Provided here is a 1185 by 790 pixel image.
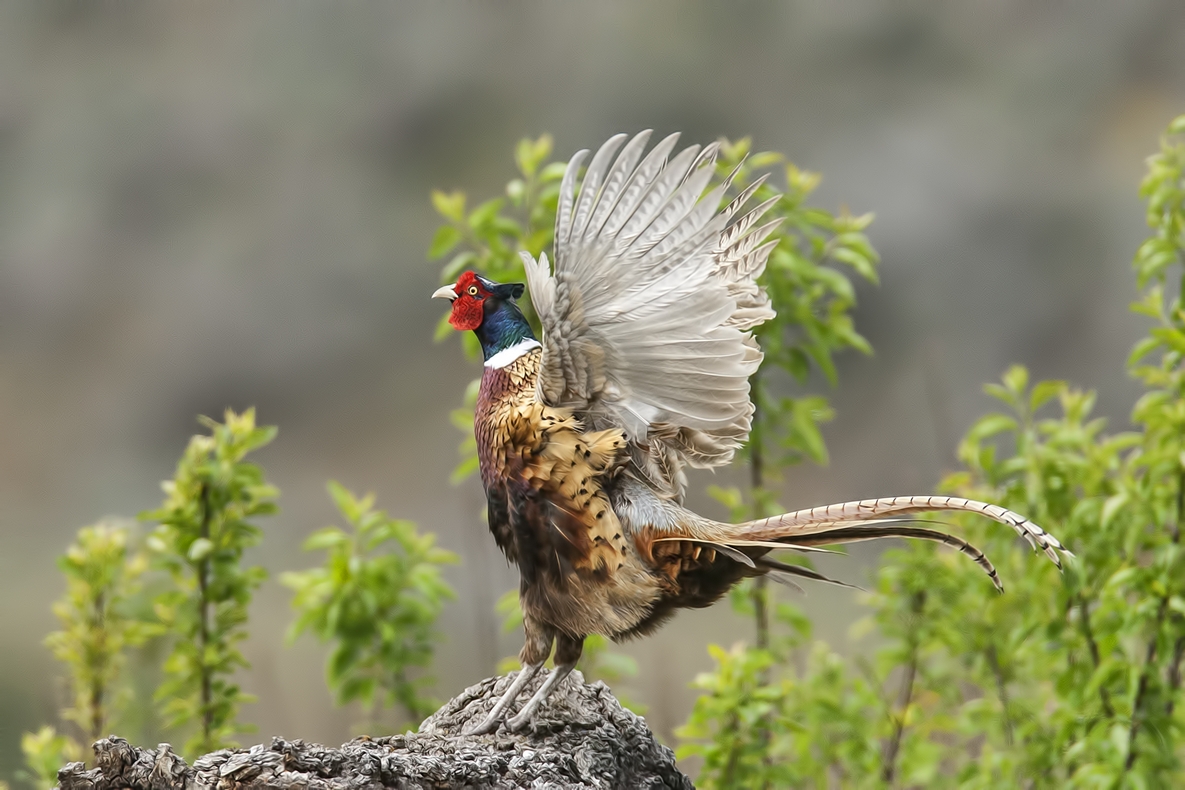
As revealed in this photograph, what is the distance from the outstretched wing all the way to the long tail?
217 millimetres

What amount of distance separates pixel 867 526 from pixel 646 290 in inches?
22.1

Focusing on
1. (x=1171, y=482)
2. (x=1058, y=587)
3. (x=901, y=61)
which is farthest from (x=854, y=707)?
(x=901, y=61)

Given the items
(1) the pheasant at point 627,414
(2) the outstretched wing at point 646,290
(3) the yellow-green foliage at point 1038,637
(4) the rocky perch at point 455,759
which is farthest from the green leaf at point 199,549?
(3) the yellow-green foliage at point 1038,637

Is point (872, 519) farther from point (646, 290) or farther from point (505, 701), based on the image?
point (505, 701)

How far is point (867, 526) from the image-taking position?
1.93 m

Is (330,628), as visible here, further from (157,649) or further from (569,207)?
(569,207)

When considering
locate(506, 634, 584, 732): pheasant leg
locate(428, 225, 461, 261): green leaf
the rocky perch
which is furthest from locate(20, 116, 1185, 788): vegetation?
locate(506, 634, 584, 732): pheasant leg

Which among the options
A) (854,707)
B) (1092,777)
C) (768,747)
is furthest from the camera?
(854,707)

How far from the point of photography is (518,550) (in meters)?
2.15

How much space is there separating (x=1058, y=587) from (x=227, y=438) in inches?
87.7

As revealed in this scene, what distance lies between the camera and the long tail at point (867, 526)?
186 cm

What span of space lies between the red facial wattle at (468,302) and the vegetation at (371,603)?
87 centimetres

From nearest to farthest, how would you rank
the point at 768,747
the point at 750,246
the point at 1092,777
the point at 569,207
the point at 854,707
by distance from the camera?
the point at 569,207, the point at 750,246, the point at 1092,777, the point at 768,747, the point at 854,707

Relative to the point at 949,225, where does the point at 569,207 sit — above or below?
below
